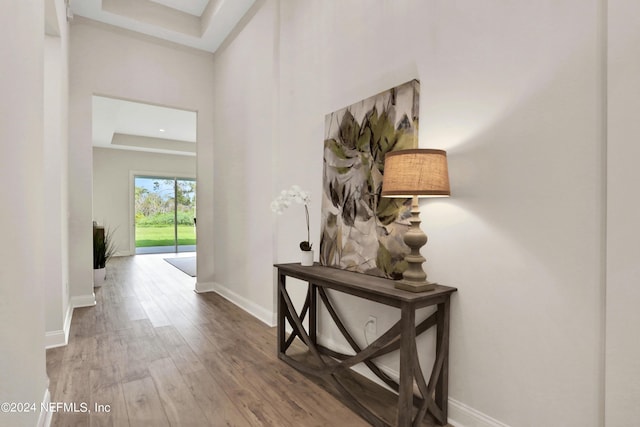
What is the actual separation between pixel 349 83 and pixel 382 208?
99 centimetres

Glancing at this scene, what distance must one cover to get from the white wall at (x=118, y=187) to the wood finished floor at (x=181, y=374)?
5.41m

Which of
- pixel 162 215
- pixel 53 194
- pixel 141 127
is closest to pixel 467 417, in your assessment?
pixel 53 194

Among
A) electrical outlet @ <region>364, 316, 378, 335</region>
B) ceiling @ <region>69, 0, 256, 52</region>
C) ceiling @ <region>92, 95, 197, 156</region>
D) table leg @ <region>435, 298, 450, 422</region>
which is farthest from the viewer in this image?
ceiling @ <region>92, 95, 197, 156</region>

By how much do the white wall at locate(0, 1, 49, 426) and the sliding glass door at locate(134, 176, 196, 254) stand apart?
7.72 m

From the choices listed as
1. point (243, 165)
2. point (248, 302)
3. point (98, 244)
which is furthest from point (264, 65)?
point (98, 244)

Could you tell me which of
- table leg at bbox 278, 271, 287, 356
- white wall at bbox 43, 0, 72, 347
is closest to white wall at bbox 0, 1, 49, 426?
white wall at bbox 43, 0, 72, 347

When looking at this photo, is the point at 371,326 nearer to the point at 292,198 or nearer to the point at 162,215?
the point at 292,198

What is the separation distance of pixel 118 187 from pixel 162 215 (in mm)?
1256

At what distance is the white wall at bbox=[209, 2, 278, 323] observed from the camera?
133 inches

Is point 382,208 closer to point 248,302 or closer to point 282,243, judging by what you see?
point 282,243

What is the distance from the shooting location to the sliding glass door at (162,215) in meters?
8.81

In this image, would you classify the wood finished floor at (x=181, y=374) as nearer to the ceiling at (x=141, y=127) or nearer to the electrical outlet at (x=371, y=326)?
the electrical outlet at (x=371, y=326)

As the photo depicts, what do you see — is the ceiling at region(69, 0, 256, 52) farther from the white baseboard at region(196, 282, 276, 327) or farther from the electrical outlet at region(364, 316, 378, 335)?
the electrical outlet at region(364, 316, 378, 335)

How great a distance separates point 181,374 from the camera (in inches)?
89.4
